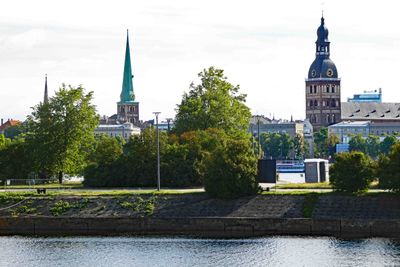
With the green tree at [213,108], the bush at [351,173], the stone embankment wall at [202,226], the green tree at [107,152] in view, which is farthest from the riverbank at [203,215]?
the green tree at [213,108]

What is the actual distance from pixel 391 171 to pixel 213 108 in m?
41.8

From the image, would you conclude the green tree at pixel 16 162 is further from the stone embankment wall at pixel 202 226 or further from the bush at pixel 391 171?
the bush at pixel 391 171

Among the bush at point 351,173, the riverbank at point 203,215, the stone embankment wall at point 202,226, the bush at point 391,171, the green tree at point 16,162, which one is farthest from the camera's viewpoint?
the green tree at point 16,162

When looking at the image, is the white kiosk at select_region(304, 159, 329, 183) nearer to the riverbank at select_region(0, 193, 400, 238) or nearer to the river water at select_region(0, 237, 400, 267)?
the riverbank at select_region(0, 193, 400, 238)

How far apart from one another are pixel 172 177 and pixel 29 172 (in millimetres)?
17612

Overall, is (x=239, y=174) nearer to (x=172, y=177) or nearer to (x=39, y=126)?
(x=172, y=177)

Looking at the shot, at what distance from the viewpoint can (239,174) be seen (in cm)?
8494

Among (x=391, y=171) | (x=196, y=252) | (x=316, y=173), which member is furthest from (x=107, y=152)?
(x=196, y=252)

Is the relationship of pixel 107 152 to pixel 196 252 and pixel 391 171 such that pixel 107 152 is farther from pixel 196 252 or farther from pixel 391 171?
pixel 196 252

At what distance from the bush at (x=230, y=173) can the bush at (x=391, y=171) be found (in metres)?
10.1

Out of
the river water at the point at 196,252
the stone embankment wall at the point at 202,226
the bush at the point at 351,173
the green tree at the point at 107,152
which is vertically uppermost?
the green tree at the point at 107,152

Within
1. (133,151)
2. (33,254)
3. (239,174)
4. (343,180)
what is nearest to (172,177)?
(133,151)

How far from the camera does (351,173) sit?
271ft

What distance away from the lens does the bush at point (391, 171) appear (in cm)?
8038
